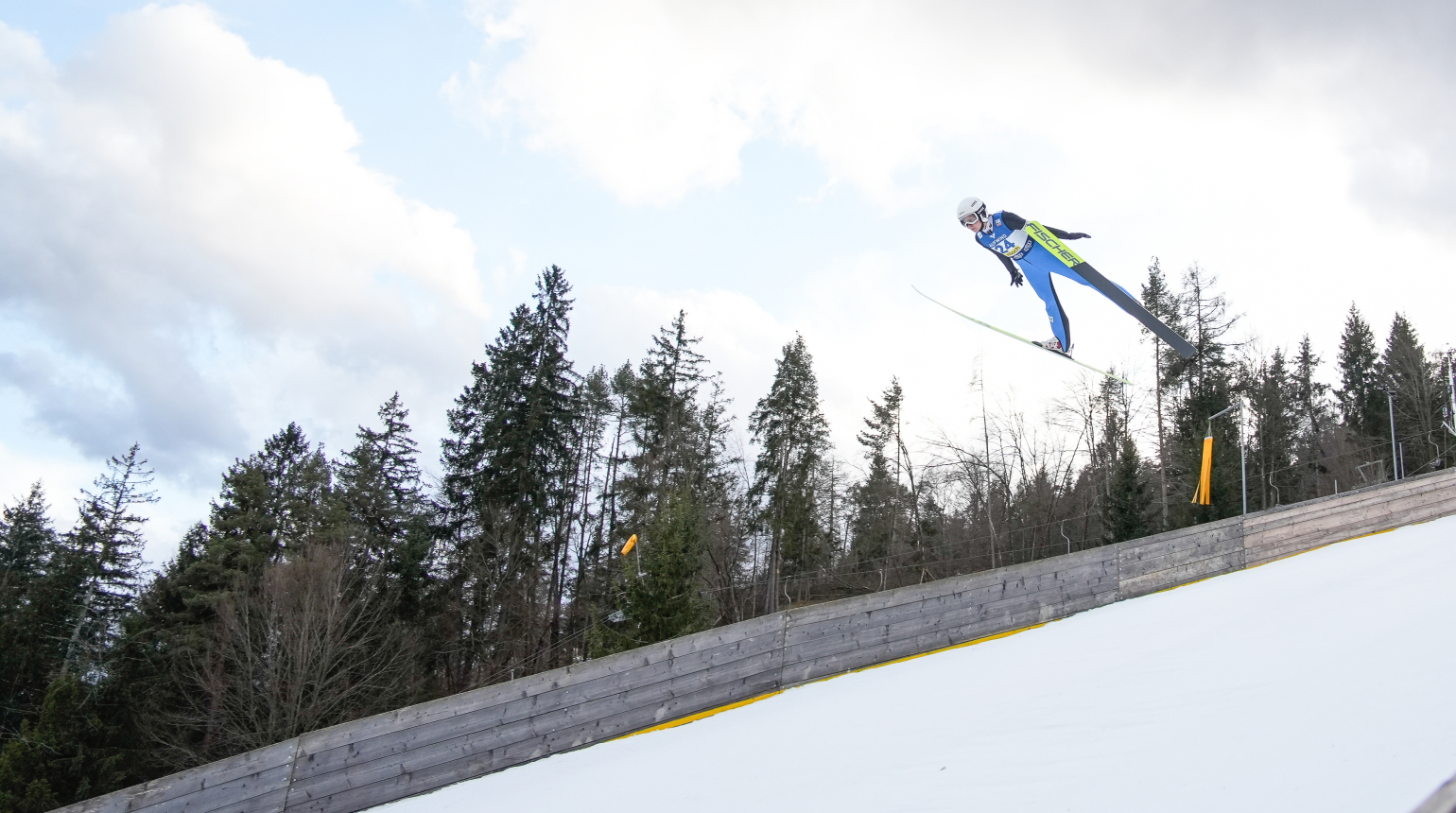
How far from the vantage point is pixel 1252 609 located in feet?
27.8

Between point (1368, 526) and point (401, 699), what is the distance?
2334cm

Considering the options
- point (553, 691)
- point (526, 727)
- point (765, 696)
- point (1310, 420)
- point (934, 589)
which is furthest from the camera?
point (1310, 420)

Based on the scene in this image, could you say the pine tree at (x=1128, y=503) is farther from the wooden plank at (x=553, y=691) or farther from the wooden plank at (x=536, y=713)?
the wooden plank at (x=536, y=713)

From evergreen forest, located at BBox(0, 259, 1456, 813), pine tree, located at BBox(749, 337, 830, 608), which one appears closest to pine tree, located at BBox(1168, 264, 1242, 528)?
evergreen forest, located at BBox(0, 259, 1456, 813)

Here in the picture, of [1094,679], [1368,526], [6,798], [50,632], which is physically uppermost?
[1368,526]

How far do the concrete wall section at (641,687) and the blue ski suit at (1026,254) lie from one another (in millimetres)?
3250

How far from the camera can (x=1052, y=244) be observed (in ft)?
32.1

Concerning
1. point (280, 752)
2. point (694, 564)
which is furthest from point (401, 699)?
point (280, 752)

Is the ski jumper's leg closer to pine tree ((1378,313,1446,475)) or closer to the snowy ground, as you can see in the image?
the snowy ground

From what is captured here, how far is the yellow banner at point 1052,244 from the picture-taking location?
31.9ft

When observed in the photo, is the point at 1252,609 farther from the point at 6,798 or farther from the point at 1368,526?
the point at 6,798

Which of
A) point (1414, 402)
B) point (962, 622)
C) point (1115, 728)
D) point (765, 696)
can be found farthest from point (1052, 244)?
point (1414, 402)

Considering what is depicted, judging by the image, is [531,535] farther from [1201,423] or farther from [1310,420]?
[1310,420]

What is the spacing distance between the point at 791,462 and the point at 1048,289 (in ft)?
88.8
